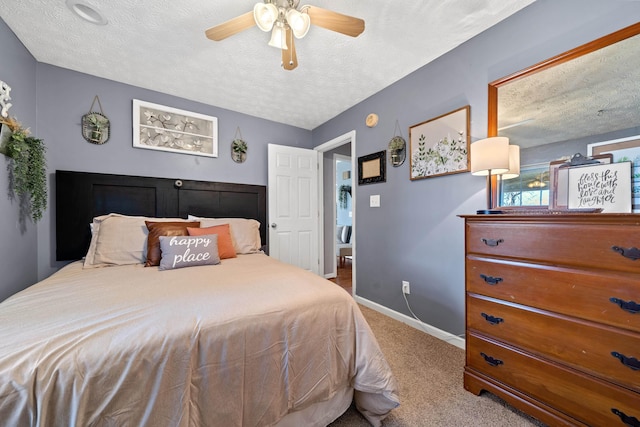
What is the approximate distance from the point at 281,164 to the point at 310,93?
1.08 m

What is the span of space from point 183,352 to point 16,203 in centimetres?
215

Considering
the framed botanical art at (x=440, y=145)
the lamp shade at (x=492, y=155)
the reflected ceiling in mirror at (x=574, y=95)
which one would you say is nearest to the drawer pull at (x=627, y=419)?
the lamp shade at (x=492, y=155)

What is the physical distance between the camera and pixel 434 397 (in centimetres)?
137

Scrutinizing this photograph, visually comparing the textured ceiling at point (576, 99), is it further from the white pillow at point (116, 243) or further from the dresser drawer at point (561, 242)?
the white pillow at point (116, 243)

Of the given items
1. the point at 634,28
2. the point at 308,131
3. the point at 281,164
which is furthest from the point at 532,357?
the point at 308,131

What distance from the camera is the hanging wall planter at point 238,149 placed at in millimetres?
3055

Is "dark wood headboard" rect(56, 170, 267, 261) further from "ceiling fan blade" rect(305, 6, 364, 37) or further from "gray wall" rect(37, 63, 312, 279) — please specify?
"ceiling fan blade" rect(305, 6, 364, 37)

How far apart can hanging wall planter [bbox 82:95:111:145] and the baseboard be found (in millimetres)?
3333

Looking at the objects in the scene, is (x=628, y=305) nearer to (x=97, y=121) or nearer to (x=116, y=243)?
(x=116, y=243)

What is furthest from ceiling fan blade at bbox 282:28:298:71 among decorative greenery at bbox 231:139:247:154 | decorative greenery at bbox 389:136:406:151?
decorative greenery at bbox 231:139:247:154

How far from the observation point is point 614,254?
0.95 meters

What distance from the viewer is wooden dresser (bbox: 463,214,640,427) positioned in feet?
3.06

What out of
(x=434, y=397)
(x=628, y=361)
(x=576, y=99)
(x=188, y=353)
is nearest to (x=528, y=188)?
(x=576, y=99)

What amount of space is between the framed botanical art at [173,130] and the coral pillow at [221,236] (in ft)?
3.96
